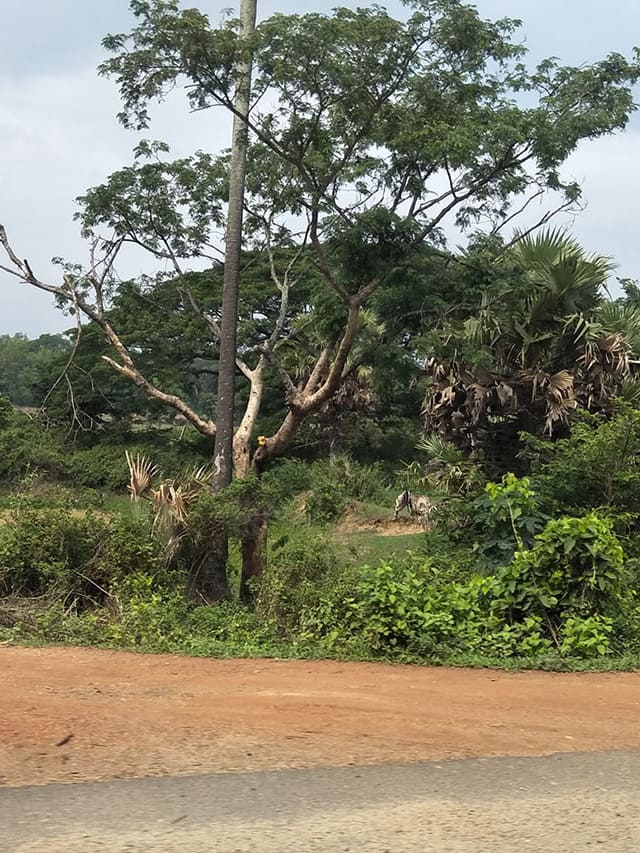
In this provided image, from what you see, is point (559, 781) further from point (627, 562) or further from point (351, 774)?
point (627, 562)

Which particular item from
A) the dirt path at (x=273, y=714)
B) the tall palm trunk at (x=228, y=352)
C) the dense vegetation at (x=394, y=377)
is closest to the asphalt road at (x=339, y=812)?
the dirt path at (x=273, y=714)

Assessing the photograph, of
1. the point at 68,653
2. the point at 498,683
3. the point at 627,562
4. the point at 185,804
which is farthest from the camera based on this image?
the point at 627,562

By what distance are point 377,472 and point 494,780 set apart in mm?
26044

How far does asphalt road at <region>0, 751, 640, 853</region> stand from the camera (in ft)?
12.7

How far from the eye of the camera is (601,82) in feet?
44.1

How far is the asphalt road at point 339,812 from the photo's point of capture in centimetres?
386

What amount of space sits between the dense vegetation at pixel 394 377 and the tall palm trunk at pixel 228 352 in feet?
0.39

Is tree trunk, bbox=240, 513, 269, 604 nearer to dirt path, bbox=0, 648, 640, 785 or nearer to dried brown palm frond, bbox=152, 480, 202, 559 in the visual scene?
dried brown palm frond, bbox=152, 480, 202, 559

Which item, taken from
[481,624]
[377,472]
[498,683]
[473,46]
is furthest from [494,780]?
[377,472]

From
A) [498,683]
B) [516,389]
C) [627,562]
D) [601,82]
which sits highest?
[601,82]

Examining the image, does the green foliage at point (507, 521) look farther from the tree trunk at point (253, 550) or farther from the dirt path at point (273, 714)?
the tree trunk at point (253, 550)

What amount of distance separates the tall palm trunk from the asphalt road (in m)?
8.84

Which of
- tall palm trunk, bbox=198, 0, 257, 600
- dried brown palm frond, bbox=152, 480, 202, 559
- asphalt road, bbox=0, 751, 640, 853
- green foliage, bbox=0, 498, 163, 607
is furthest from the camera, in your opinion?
tall palm trunk, bbox=198, 0, 257, 600

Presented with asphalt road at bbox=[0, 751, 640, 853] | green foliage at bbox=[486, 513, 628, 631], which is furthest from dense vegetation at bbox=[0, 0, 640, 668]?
asphalt road at bbox=[0, 751, 640, 853]
